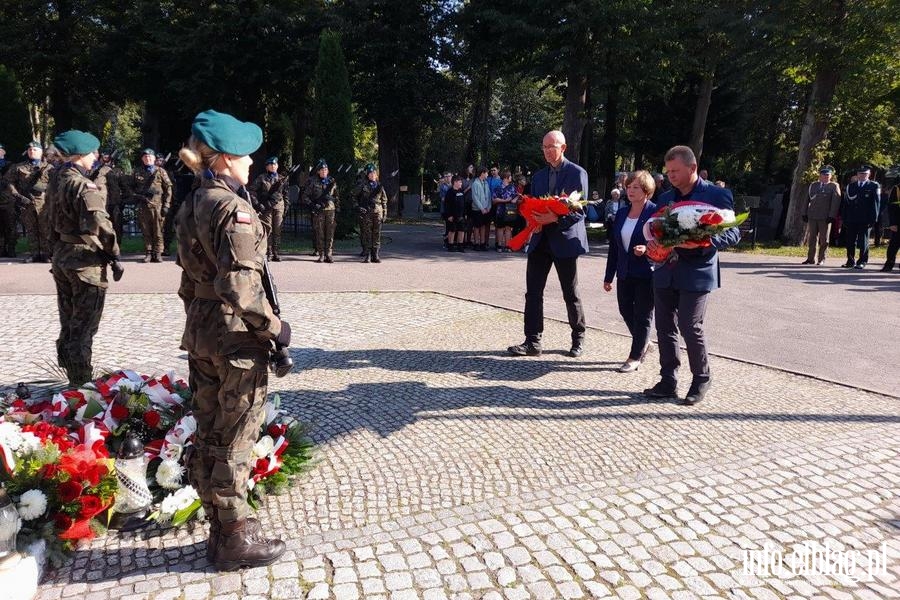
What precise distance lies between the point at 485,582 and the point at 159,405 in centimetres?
247

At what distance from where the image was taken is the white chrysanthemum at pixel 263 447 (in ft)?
12.5

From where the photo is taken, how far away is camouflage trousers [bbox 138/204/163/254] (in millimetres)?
13398

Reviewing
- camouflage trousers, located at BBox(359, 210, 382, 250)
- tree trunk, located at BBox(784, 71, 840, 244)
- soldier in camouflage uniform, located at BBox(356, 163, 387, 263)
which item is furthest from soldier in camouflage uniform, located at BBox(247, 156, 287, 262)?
tree trunk, located at BBox(784, 71, 840, 244)

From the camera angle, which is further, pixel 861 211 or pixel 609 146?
pixel 609 146

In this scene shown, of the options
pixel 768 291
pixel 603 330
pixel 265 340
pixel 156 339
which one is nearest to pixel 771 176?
pixel 768 291

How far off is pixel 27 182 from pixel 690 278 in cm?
1282

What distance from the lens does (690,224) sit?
5070 mm

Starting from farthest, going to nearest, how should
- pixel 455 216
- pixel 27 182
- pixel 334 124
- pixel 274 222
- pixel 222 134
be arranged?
pixel 334 124, pixel 455 216, pixel 274 222, pixel 27 182, pixel 222 134

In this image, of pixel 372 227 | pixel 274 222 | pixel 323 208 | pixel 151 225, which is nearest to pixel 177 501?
pixel 372 227

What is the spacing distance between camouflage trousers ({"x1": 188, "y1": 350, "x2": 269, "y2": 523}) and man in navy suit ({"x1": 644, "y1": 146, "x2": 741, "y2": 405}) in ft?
11.6

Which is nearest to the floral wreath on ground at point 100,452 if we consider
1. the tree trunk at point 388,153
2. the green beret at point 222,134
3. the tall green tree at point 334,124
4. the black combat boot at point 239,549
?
the black combat boot at point 239,549

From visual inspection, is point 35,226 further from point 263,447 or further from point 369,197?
point 263,447

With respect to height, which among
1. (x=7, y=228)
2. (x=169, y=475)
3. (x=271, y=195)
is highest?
(x=271, y=195)

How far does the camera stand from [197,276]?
3.04 meters
